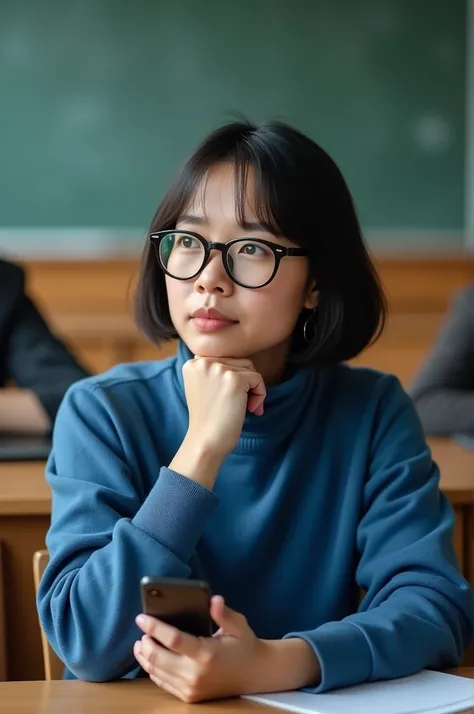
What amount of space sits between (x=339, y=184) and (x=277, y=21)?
3316 millimetres

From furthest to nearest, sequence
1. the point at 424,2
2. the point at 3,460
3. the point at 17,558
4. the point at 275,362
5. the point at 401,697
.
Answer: the point at 424,2, the point at 3,460, the point at 17,558, the point at 275,362, the point at 401,697

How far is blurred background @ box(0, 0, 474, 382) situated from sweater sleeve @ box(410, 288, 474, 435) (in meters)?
1.84

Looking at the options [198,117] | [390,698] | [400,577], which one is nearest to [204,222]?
[400,577]

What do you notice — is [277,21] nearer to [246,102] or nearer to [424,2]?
[246,102]

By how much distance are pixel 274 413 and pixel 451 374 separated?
1.30 meters

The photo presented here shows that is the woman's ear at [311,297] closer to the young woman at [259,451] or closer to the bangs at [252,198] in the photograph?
the young woman at [259,451]

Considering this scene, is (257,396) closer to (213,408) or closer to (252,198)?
(213,408)

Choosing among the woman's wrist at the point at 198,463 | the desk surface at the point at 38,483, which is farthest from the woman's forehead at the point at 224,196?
the desk surface at the point at 38,483

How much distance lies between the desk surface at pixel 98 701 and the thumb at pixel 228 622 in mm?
62

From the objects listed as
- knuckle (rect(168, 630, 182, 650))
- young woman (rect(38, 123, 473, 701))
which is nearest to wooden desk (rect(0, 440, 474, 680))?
young woman (rect(38, 123, 473, 701))

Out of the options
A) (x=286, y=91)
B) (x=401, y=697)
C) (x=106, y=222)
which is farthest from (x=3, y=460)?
(x=286, y=91)

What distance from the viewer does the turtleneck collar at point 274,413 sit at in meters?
1.22

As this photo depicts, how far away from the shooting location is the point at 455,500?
1.63 m

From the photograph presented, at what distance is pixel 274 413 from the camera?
124 centimetres
